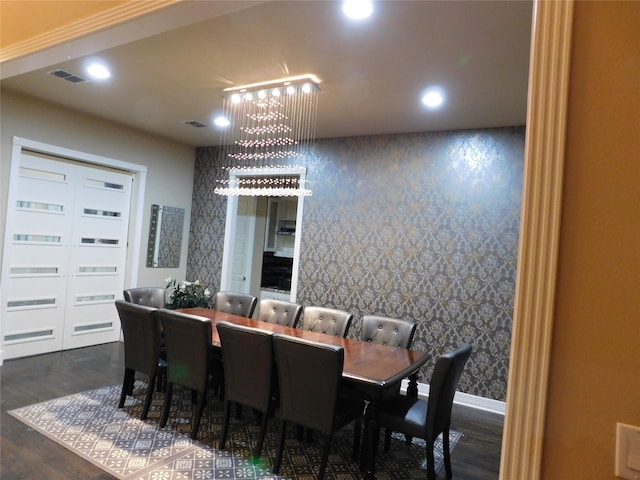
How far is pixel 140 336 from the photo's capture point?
3.17 m

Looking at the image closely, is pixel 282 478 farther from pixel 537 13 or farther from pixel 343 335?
pixel 537 13

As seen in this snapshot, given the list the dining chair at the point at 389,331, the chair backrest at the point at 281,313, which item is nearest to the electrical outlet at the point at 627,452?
the dining chair at the point at 389,331

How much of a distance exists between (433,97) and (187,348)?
286 cm

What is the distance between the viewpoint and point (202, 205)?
609cm

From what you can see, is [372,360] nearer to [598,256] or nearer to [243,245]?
[598,256]

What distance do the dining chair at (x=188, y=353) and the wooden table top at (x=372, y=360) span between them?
16cm

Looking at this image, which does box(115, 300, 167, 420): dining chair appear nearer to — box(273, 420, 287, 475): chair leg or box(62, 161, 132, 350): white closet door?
box(273, 420, 287, 475): chair leg

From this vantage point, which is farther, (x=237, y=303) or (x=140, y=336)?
(x=237, y=303)

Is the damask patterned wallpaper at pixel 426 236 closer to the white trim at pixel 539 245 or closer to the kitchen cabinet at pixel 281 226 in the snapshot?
the kitchen cabinet at pixel 281 226

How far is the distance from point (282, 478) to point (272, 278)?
4.31 meters

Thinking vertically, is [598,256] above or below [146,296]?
above

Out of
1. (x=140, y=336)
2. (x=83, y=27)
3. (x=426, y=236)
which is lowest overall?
(x=140, y=336)

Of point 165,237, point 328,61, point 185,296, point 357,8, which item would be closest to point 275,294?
point 185,296

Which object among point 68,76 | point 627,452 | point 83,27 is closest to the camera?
point 627,452
